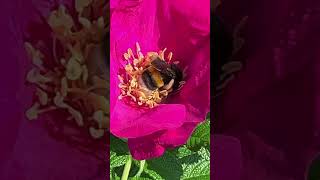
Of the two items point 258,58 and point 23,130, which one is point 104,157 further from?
point 258,58

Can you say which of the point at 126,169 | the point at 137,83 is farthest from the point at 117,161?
the point at 137,83


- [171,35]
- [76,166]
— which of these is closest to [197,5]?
[171,35]

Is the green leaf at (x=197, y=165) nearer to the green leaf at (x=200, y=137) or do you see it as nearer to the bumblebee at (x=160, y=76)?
the green leaf at (x=200, y=137)

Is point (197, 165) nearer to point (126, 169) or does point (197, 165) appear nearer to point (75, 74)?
point (126, 169)

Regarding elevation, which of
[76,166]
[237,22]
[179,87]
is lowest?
[76,166]

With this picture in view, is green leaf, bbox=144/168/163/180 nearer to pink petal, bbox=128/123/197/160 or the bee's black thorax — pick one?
pink petal, bbox=128/123/197/160

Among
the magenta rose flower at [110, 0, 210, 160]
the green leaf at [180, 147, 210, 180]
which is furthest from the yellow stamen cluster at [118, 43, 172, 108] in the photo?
the green leaf at [180, 147, 210, 180]
